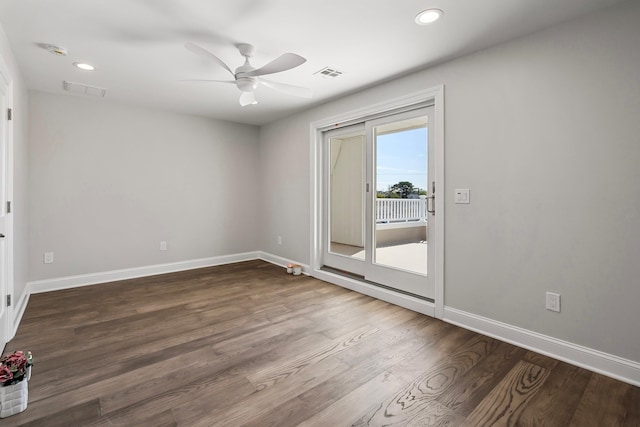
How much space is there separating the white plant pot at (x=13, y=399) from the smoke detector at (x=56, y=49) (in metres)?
2.54

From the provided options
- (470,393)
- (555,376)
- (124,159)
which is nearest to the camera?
(470,393)

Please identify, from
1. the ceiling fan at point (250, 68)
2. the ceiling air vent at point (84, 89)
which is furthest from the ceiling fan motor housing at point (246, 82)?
the ceiling air vent at point (84, 89)

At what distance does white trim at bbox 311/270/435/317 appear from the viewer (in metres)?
3.02

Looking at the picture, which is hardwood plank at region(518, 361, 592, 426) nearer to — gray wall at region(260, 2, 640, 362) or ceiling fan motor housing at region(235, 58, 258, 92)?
gray wall at region(260, 2, 640, 362)

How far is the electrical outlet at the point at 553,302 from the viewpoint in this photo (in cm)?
222

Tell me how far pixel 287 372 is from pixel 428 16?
260 cm

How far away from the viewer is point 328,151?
435 centimetres

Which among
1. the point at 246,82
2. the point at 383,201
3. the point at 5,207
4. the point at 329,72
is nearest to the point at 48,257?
the point at 5,207

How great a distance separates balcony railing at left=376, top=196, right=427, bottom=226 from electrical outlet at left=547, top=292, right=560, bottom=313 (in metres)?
1.21

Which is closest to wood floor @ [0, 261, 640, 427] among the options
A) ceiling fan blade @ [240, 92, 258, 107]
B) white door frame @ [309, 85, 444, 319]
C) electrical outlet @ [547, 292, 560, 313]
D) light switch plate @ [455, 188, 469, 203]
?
white door frame @ [309, 85, 444, 319]

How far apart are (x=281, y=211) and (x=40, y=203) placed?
3.05m

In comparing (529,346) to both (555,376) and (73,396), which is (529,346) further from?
(73,396)

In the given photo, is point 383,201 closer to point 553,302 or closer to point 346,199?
point 346,199

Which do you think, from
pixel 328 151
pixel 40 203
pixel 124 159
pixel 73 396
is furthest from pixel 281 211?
pixel 73 396
